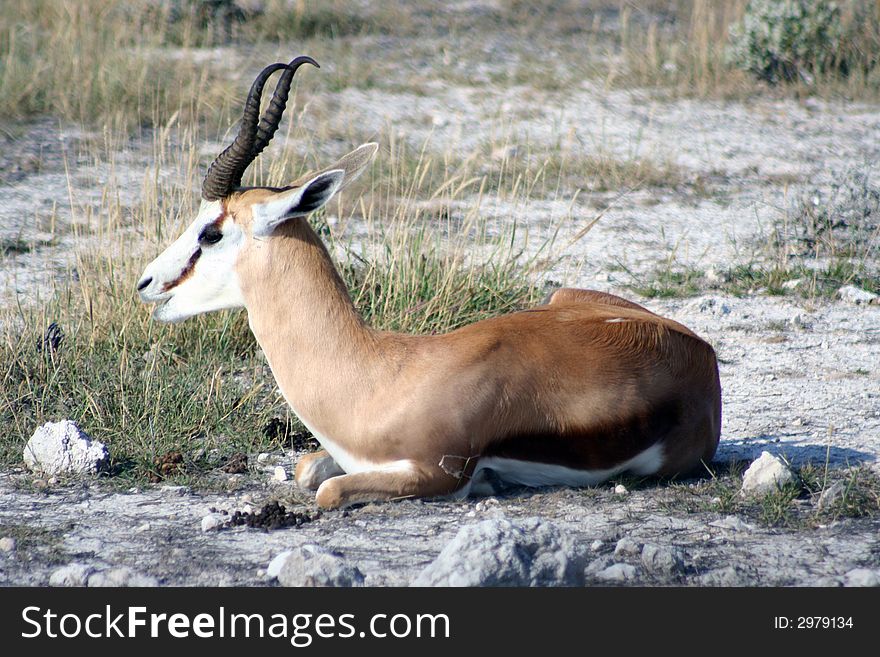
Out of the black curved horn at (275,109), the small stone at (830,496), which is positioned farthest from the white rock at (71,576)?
the small stone at (830,496)

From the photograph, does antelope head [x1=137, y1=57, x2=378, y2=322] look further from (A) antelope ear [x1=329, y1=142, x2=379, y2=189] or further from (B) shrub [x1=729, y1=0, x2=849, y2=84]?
(B) shrub [x1=729, y1=0, x2=849, y2=84]

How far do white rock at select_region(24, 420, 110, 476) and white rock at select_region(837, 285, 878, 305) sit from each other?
185 inches

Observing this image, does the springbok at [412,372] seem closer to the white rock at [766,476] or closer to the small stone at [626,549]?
the white rock at [766,476]

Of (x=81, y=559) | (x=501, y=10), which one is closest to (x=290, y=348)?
(x=81, y=559)

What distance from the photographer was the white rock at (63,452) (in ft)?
→ 17.6

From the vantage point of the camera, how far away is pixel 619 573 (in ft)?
14.1

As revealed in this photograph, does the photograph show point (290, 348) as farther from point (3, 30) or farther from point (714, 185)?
point (3, 30)

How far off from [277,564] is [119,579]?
0.54m

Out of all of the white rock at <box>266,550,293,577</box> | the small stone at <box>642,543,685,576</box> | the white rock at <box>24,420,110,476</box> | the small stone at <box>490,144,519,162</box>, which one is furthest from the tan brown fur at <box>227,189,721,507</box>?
the small stone at <box>490,144,519,162</box>

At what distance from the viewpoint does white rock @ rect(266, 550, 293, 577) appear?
166 inches

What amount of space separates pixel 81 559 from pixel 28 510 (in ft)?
2.03

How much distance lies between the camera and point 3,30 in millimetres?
12602

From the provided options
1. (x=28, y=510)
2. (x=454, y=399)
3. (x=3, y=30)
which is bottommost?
(x=28, y=510)
